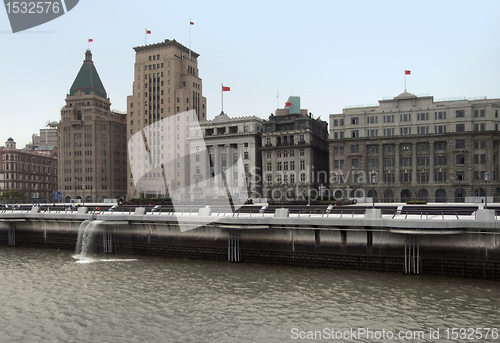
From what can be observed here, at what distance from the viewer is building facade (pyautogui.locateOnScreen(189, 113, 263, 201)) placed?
112625 mm

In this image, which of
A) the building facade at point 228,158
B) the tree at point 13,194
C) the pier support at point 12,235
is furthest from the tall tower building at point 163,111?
the pier support at point 12,235

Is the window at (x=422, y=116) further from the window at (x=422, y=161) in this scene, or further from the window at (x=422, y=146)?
the window at (x=422, y=161)

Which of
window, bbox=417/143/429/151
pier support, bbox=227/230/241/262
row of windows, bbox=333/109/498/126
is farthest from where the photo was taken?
window, bbox=417/143/429/151

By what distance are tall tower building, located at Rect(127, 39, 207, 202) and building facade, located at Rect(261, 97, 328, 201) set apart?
101 ft

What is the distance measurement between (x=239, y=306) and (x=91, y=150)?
5249 inches

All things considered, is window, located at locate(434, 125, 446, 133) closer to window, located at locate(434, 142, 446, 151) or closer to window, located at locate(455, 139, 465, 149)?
window, located at locate(434, 142, 446, 151)

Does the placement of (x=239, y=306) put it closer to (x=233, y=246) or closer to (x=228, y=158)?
(x=233, y=246)

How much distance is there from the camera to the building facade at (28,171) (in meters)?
158

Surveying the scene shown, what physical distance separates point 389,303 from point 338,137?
76611 mm

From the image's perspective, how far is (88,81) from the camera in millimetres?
162000

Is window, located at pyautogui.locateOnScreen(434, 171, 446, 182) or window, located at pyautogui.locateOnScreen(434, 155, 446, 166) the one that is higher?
window, located at pyautogui.locateOnScreen(434, 155, 446, 166)

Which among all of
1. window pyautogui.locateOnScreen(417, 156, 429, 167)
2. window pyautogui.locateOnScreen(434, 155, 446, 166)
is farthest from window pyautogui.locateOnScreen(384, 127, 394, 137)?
window pyautogui.locateOnScreen(434, 155, 446, 166)

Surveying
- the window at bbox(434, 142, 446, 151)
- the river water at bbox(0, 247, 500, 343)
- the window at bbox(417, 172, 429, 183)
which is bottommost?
the river water at bbox(0, 247, 500, 343)

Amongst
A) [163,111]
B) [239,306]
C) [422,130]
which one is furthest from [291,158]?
[239,306]
